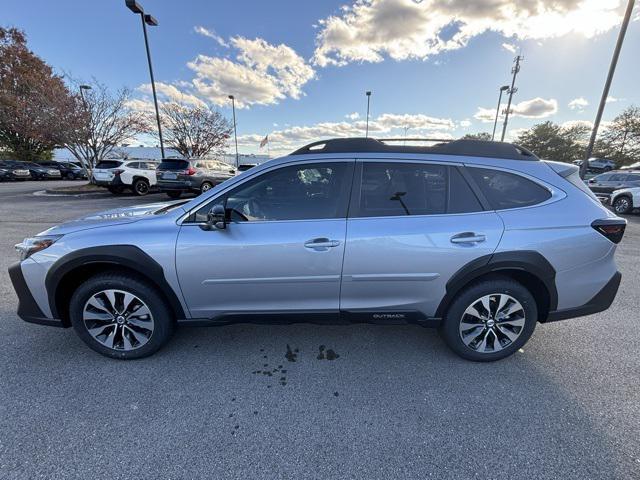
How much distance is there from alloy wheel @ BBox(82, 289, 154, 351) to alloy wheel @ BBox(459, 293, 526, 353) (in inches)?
104

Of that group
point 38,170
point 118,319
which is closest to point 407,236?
point 118,319

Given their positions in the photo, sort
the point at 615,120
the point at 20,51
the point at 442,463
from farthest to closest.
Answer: the point at 615,120 → the point at 20,51 → the point at 442,463

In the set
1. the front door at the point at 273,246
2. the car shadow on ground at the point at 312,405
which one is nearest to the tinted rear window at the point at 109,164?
the car shadow on ground at the point at 312,405

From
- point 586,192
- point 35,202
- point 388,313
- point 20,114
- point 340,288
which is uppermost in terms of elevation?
point 20,114

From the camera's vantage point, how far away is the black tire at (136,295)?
7.95ft

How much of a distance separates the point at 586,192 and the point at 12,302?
6017 mm

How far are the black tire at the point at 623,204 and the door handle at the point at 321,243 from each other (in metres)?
14.9

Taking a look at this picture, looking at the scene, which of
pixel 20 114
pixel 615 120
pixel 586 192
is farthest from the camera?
pixel 615 120

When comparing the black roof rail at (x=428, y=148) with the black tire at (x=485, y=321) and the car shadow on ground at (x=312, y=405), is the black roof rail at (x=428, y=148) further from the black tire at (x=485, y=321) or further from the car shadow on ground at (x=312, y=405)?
the car shadow on ground at (x=312, y=405)

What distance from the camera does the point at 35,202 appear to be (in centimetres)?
1196

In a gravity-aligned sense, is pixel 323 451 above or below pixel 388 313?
below

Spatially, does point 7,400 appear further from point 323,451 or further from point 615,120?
point 615,120

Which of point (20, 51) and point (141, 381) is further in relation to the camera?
point (20, 51)

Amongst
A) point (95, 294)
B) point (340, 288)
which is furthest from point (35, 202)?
point (340, 288)
